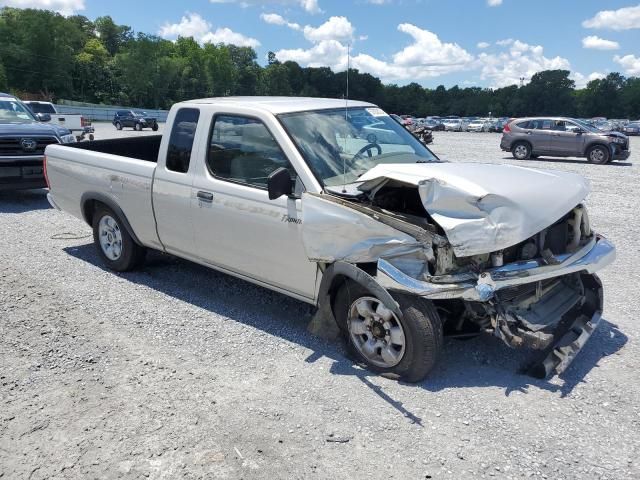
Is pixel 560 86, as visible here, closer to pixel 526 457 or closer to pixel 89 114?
pixel 89 114

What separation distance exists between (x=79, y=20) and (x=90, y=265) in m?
141

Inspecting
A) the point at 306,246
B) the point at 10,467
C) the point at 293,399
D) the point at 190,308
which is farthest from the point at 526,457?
the point at 190,308

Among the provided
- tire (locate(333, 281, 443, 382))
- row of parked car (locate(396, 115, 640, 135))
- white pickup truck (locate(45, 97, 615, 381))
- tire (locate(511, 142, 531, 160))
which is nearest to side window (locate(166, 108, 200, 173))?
white pickup truck (locate(45, 97, 615, 381))

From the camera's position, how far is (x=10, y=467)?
118 inches

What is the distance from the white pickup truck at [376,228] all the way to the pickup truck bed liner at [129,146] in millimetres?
1804

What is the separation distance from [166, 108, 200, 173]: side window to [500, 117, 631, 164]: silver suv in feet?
62.1

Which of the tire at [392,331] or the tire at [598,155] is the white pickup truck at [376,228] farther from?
the tire at [598,155]

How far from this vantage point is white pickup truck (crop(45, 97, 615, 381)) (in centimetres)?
353

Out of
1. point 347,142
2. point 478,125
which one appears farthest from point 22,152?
point 478,125

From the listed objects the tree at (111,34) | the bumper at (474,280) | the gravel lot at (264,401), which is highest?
the tree at (111,34)

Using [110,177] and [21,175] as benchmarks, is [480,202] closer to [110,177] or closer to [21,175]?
[110,177]

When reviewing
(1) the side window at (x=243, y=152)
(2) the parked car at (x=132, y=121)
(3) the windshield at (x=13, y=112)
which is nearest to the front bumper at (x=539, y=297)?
(1) the side window at (x=243, y=152)

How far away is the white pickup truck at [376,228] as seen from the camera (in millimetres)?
3533

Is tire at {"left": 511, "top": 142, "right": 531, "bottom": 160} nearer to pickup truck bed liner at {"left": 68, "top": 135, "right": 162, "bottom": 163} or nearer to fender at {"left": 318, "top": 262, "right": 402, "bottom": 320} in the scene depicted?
pickup truck bed liner at {"left": 68, "top": 135, "right": 162, "bottom": 163}
